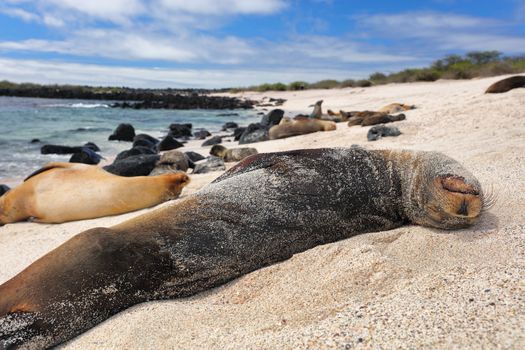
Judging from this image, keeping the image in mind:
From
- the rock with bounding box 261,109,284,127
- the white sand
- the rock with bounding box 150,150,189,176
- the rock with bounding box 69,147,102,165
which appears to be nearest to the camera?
the white sand

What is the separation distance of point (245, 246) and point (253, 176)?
61cm

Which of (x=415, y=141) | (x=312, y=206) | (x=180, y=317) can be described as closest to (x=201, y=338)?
(x=180, y=317)

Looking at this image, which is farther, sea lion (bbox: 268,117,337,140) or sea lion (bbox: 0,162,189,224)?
sea lion (bbox: 268,117,337,140)

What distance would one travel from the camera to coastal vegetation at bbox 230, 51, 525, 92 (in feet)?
77.6

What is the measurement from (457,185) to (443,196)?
0.12 m

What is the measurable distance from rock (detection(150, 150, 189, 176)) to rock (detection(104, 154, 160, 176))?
0.13 m

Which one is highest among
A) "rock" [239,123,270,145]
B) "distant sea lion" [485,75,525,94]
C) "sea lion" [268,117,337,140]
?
"distant sea lion" [485,75,525,94]

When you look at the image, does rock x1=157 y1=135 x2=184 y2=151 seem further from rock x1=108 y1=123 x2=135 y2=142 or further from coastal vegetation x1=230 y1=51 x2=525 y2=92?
coastal vegetation x1=230 y1=51 x2=525 y2=92

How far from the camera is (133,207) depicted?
15.9 ft

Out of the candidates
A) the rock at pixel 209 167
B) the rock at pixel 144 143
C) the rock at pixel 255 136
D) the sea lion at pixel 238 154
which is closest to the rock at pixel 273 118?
the rock at pixel 255 136

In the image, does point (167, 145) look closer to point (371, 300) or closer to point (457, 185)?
point (457, 185)

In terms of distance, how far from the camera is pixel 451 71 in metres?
28.2

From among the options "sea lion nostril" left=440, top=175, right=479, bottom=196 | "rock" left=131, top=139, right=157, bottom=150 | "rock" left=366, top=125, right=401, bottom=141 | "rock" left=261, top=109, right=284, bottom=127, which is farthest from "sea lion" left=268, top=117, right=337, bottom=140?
"sea lion nostril" left=440, top=175, right=479, bottom=196

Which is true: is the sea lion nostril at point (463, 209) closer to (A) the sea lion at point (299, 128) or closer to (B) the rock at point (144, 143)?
(A) the sea lion at point (299, 128)
